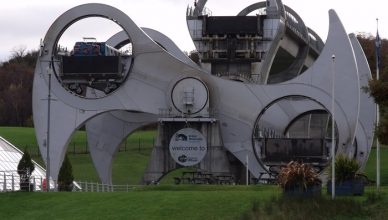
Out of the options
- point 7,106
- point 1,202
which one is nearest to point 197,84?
point 1,202

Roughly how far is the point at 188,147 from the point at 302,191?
86.1 ft

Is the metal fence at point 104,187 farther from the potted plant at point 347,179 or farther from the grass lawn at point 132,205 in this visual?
the potted plant at point 347,179

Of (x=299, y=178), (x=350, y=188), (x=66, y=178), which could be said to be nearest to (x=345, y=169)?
(x=350, y=188)

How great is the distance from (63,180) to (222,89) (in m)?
13.2

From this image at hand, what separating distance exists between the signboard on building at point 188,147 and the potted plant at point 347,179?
77.8ft

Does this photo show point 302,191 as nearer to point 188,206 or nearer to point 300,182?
point 300,182

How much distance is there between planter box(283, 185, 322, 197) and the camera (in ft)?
102

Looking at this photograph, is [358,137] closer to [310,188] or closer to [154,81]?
[154,81]

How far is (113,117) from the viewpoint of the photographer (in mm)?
66000

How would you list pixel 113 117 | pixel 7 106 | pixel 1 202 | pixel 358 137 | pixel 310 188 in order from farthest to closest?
pixel 7 106, pixel 113 117, pixel 358 137, pixel 1 202, pixel 310 188

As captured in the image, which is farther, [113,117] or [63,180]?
[113,117]

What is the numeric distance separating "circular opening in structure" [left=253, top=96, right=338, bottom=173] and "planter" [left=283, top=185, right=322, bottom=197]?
22.9 metres

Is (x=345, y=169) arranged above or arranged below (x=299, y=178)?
above

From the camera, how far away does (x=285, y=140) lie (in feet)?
187
